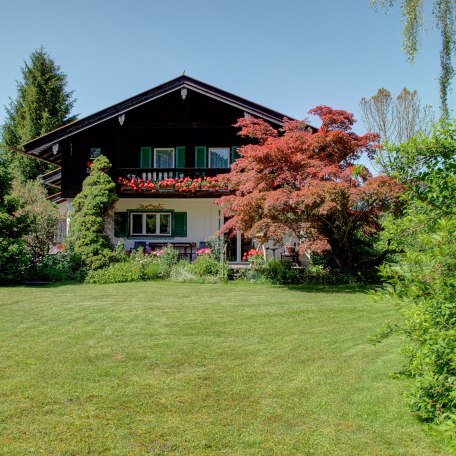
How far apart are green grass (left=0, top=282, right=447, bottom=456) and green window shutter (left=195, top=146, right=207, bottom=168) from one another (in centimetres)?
1250

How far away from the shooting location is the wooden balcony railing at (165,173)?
801 inches

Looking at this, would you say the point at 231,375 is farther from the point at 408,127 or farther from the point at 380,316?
the point at 408,127

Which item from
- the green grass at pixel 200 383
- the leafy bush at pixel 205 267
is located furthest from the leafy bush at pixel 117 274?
the green grass at pixel 200 383

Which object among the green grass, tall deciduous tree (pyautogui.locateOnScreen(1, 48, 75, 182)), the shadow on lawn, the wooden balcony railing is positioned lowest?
the green grass

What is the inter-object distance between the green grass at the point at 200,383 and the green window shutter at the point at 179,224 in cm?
1138

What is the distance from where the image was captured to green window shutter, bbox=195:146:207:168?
70.1 ft

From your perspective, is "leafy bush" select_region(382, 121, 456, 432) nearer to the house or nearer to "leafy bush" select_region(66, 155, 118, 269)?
"leafy bush" select_region(66, 155, 118, 269)

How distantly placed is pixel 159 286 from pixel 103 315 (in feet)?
15.6

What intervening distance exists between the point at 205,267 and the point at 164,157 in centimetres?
827

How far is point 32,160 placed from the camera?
35188 millimetres

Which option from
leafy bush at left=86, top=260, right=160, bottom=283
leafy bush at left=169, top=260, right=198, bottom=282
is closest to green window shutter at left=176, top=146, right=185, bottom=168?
leafy bush at left=169, top=260, right=198, bottom=282

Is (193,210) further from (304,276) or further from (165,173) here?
(304,276)

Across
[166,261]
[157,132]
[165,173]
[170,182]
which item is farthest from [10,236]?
[157,132]

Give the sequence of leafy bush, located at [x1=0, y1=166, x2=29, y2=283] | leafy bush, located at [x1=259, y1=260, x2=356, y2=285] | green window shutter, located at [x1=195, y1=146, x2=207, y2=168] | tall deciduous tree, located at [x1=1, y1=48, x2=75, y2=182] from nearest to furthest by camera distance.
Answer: leafy bush, located at [x1=0, y1=166, x2=29, y2=283] < leafy bush, located at [x1=259, y1=260, x2=356, y2=285] < green window shutter, located at [x1=195, y1=146, x2=207, y2=168] < tall deciduous tree, located at [x1=1, y1=48, x2=75, y2=182]
